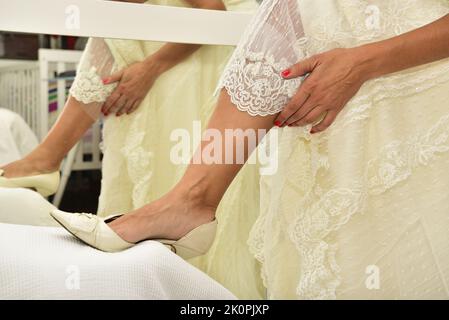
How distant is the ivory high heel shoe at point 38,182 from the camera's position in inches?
35.7

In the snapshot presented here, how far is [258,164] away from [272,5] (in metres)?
0.43

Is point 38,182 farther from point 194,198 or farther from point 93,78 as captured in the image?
point 194,198

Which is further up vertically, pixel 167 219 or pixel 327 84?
pixel 327 84

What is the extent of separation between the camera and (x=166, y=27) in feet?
3.28

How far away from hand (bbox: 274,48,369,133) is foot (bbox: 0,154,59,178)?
477 mm

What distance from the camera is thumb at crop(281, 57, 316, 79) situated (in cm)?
72

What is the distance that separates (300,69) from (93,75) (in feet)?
1.44

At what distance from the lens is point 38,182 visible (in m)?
0.94

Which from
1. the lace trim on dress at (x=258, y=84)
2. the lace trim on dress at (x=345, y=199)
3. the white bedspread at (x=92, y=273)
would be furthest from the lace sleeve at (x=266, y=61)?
the white bedspread at (x=92, y=273)

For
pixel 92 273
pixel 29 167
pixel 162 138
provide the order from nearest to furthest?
pixel 92 273, pixel 29 167, pixel 162 138

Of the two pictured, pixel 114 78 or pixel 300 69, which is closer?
pixel 300 69

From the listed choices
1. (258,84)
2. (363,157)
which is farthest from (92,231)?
(363,157)

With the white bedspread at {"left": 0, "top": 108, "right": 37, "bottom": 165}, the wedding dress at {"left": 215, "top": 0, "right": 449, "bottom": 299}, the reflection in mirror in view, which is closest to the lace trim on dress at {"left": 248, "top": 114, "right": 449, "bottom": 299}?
the wedding dress at {"left": 215, "top": 0, "right": 449, "bottom": 299}

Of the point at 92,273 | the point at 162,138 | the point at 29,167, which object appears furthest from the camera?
the point at 162,138
